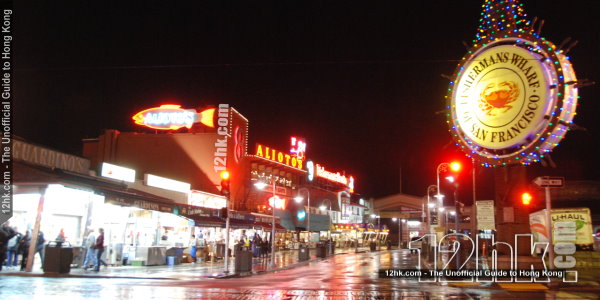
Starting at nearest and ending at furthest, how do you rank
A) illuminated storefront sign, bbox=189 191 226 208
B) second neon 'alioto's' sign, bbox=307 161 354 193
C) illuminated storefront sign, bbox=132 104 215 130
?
1. illuminated storefront sign, bbox=189 191 226 208
2. illuminated storefront sign, bbox=132 104 215 130
3. second neon 'alioto's' sign, bbox=307 161 354 193

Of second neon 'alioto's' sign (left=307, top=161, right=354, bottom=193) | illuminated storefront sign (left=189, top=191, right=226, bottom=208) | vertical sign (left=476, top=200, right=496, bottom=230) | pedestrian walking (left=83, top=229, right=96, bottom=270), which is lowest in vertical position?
pedestrian walking (left=83, top=229, right=96, bottom=270)

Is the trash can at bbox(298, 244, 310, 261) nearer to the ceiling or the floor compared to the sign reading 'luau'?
nearer to the floor

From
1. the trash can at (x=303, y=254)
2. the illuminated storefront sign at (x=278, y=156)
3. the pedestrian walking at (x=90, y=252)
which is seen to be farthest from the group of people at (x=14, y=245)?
the illuminated storefront sign at (x=278, y=156)

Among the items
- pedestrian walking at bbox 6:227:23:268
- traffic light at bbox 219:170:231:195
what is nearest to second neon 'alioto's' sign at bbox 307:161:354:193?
traffic light at bbox 219:170:231:195

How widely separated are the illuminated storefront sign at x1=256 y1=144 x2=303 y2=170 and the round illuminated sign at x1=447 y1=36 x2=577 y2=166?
1509 inches

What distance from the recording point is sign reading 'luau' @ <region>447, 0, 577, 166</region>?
1644 centimetres

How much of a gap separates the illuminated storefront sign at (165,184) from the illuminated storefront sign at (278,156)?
17148mm

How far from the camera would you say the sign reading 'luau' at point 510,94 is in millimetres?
16438

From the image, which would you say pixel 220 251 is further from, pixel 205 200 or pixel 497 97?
pixel 497 97

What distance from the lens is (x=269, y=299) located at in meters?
14.2

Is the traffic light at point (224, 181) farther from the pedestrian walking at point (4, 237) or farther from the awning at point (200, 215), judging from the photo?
the pedestrian walking at point (4, 237)

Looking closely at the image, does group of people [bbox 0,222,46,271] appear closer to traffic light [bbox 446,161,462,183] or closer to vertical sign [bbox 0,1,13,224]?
vertical sign [bbox 0,1,13,224]

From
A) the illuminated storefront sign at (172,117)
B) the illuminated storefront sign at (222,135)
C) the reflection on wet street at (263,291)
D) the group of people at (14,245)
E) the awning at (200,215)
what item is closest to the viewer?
the reflection on wet street at (263,291)

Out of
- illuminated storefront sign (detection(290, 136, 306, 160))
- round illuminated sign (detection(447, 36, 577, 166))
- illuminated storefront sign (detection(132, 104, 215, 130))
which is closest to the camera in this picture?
round illuminated sign (detection(447, 36, 577, 166))
